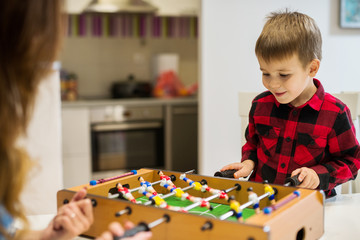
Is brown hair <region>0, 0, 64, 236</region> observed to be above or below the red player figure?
above

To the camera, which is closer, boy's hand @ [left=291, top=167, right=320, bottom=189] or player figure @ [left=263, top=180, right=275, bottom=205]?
player figure @ [left=263, top=180, right=275, bottom=205]

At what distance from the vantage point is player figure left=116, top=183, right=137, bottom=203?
3.72 ft

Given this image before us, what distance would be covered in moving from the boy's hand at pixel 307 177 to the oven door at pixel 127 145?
2.74 meters

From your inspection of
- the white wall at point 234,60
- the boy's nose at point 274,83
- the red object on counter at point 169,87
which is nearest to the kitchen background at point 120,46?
the red object on counter at point 169,87

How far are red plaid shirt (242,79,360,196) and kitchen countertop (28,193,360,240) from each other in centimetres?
7

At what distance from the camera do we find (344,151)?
1.45 meters

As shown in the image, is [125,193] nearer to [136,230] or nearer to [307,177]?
[136,230]

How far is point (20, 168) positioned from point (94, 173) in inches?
130

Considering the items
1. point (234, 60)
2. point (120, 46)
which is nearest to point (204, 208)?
point (234, 60)

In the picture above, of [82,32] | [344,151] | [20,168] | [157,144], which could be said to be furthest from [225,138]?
[20,168]

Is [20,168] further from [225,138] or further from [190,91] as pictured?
[190,91]

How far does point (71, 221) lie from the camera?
962 mm

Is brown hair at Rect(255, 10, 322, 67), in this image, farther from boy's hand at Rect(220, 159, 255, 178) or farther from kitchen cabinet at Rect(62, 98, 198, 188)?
kitchen cabinet at Rect(62, 98, 198, 188)

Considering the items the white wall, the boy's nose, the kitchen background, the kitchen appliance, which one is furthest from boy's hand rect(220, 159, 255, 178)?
the kitchen background
